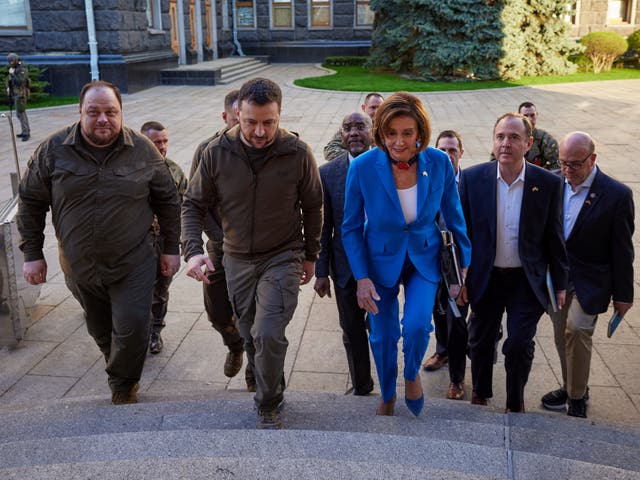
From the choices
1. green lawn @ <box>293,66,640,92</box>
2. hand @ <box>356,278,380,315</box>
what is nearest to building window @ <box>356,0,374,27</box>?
green lawn @ <box>293,66,640,92</box>

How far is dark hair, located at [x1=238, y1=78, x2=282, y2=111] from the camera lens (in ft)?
11.7

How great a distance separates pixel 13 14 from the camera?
2078cm

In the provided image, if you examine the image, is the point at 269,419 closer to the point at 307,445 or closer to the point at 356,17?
the point at 307,445

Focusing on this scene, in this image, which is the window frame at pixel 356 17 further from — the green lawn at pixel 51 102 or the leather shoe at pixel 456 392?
the leather shoe at pixel 456 392

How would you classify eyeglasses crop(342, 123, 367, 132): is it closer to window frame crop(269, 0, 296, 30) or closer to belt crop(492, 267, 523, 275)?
belt crop(492, 267, 523, 275)

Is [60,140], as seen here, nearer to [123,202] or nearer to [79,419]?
[123,202]

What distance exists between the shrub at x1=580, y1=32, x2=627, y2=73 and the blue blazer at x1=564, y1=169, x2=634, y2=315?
2843cm

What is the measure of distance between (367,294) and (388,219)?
421 millimetres

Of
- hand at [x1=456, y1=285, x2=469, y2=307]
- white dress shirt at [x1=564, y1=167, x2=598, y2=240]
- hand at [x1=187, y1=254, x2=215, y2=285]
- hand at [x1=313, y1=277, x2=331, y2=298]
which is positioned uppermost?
white dress shirt at [x1=564, y1=167, x2=598, y2=240]

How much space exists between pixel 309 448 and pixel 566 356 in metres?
2.21

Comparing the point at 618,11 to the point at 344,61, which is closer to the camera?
the point at 344,61

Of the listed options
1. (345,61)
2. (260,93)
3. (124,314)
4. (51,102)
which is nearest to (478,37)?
(345,61)

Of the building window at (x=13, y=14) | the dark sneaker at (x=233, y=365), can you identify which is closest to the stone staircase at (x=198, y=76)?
the building window at (x=13, y=14)

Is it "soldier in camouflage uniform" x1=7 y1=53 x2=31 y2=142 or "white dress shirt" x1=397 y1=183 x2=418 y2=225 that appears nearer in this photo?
"white dress shirt" x1=397 y1=183 x2=418 y2=225
